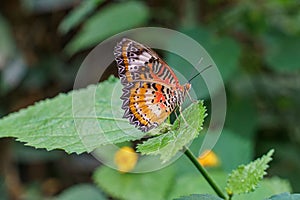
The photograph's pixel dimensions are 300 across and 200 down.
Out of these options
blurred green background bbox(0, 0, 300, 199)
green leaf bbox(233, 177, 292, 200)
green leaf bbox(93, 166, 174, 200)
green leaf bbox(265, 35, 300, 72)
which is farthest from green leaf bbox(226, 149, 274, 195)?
green leaf bbox(265, 35, 300, 72)

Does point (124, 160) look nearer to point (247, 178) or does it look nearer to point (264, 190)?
point (264, 190)

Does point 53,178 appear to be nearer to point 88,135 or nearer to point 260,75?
point 260,75

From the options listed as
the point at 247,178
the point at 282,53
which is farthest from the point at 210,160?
the point at 282,53

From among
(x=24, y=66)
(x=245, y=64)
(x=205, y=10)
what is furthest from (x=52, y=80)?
(x=245, y=64)

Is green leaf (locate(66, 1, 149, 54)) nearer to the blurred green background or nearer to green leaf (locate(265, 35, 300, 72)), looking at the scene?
the blurred green background

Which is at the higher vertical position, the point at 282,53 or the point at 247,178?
the point at 247,178

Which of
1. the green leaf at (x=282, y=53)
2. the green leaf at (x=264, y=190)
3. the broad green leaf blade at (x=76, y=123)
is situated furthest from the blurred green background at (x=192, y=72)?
the broad green leaf blade at (x=76, y=123)

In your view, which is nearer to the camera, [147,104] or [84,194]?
[147,104]
